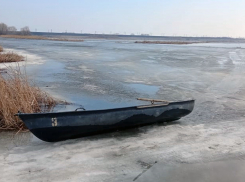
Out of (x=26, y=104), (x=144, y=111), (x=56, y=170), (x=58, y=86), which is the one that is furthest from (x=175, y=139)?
(x=58, y=86)

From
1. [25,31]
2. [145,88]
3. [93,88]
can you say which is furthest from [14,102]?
[25,31]

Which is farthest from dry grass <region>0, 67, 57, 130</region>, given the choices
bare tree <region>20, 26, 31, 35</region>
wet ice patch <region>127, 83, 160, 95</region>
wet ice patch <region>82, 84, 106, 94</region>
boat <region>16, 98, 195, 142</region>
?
bare tree <region>20, 26, 31, 35</region>

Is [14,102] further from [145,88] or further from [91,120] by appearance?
[145,88]

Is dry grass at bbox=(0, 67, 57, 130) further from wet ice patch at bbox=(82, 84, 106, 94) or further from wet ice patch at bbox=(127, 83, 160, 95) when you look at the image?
wet ice patch at bbox=(127, 83, 160, 95)

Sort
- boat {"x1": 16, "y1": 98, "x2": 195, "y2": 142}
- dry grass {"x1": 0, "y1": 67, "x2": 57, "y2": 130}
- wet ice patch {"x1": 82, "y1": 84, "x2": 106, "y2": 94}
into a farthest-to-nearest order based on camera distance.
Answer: wet ice patch {"x1": 82, "y1": 84, "x2": 106, "y2": 94}
dry grass {"x1": 0, "y1": 67, "x2": 57, "y2": 130}
boat {"x1": 16, "y1": 98, "x2": 195, "y2": 142}

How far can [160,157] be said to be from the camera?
5.61m

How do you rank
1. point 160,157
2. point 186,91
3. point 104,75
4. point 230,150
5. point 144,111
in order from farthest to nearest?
point 104,75 < point 186,91 < point 144,111 < point 230,150 < point 160,157

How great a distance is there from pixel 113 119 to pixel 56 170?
213 centimetres

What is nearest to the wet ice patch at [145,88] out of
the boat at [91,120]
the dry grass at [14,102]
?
the boat at [91,120]

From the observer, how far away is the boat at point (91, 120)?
19.2 feet

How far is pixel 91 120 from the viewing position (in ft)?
21.2

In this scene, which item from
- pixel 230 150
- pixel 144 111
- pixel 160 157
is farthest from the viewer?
pixel 144 111

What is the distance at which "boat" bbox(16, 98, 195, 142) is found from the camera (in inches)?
231

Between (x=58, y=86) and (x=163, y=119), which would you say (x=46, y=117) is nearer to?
(x=163, y=119)
